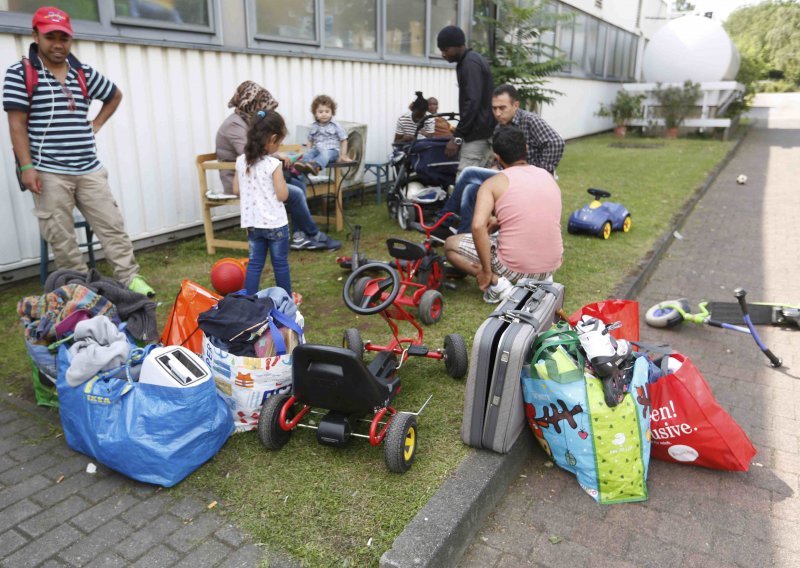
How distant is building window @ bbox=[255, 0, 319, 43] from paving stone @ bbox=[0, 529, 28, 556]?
20.5 ft

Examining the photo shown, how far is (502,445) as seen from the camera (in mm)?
2943

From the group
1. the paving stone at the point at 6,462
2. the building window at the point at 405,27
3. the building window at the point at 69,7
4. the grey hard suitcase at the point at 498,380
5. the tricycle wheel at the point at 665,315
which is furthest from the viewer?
the building window at the point at 405,27

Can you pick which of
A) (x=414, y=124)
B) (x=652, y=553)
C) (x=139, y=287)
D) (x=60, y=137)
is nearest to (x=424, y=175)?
(x=414, y=124)

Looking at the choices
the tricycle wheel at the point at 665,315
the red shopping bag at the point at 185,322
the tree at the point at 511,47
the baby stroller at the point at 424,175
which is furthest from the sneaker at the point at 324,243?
the tree at the point at 511,47

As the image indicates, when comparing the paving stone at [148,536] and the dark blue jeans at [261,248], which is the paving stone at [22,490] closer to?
the paving stone at [148,536]

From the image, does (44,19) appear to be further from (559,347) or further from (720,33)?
(720,33)

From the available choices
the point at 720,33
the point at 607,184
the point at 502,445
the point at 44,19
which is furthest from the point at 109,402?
the point at 720,33

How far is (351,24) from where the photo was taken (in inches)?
350

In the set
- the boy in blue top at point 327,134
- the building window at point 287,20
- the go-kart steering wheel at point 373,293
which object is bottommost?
the go-kart steering wheel at point 373,293

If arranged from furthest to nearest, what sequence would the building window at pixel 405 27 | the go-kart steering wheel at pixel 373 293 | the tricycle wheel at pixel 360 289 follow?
the building window at pixel 405 27
the tricycle wheel at pixel 360 289
the go-kart steering wheel at pixel 373 293

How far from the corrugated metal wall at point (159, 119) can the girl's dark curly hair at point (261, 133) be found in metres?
2.40

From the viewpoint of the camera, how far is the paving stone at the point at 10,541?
245cm

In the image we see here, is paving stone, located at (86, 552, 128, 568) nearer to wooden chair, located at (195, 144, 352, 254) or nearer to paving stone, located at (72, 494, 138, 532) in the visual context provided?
paving stone, located at (72, 494, 138, 532)

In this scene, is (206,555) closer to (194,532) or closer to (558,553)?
(194,532)
